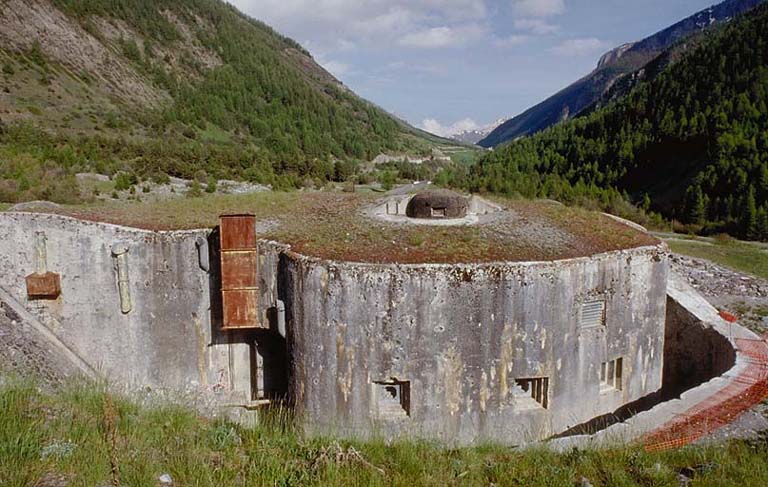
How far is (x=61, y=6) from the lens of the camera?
81.6 m

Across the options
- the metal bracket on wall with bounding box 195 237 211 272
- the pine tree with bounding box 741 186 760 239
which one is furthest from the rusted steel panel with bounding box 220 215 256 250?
the pine tree with bounding box 741 186 760 239

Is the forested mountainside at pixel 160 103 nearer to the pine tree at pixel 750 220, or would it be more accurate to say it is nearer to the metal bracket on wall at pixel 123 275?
the metal bracket on wall at pixel 123 275

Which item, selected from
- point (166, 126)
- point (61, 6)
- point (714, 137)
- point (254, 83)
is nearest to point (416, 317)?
point (714, 137)

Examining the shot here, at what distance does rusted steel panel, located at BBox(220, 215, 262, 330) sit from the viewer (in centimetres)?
1077

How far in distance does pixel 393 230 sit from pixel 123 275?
5484mm

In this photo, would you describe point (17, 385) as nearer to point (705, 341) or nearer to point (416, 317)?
point (416, 317)

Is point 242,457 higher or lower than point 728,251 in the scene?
higher

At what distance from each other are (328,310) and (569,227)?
239 inches

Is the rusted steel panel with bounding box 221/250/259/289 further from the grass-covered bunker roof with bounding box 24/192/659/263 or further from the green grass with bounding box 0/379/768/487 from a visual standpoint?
the green grass with bounding box 0/379/768/487

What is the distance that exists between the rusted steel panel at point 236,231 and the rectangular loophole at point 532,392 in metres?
5.50

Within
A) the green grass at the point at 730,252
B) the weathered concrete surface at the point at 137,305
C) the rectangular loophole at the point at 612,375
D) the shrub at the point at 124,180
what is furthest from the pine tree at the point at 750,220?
the shrub at the point at 124,180

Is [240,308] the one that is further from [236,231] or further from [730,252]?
[730,252]

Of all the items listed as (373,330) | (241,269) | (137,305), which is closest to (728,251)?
(373,330)

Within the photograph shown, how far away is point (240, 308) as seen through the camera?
10844mm
